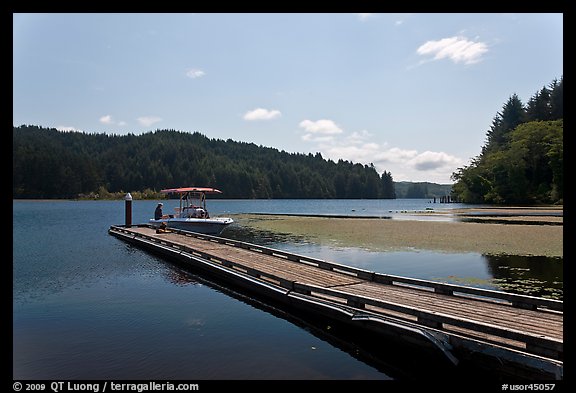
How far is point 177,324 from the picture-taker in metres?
13.2

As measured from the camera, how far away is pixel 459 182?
132 m

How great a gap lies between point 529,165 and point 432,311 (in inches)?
3917

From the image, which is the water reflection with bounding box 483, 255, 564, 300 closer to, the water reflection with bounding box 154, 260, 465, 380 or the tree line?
the water reflection with bounding box 154, 260, 465, 380

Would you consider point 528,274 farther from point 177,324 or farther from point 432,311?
point 177,324

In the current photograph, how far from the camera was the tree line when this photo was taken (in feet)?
278

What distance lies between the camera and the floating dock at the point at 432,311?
8.40m

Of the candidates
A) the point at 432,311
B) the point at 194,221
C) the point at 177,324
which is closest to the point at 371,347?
the point at 432,311

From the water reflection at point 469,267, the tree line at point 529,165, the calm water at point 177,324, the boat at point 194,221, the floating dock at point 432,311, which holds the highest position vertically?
the tree line at point 529,165

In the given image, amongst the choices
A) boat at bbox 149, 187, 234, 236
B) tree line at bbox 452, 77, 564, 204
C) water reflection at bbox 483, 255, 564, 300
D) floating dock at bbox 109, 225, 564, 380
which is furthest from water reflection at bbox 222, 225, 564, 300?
tree line at bbox 452, 77, 564, 204

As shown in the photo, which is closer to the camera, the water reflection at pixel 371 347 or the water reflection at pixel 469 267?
the water reflection at pixel 371 347

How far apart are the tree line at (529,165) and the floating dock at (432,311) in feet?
268

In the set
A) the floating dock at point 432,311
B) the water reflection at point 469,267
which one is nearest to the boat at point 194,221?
the water reflection at point 469,267

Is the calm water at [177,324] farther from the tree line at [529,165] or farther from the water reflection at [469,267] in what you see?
the tree line at [529,165]

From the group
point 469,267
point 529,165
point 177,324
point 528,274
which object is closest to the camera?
point 177,324
